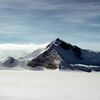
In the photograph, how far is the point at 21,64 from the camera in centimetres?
19500

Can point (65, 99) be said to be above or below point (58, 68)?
above

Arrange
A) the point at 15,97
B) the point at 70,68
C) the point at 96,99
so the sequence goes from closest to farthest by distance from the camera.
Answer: the point at 96,99, the point at 15,97, the point at 70,68

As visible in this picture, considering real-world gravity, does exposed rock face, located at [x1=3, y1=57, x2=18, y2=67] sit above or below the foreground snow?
below

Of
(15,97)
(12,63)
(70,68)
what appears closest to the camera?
(15,97)

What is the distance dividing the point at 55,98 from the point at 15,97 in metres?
4.07

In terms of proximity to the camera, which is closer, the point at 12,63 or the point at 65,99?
the point at 65,99

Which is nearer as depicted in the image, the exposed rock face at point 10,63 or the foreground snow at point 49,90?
the foreground snow at point 49,90

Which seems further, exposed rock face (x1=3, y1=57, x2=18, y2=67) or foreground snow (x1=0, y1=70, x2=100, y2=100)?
exposed rock face (x1=3, y1=57, x2=18, y2=67)

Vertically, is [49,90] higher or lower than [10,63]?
higher

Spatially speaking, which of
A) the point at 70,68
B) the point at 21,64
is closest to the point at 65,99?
the point at 70,68

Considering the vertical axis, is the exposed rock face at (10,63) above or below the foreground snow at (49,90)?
below

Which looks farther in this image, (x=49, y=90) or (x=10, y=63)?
(x=10, y=63)

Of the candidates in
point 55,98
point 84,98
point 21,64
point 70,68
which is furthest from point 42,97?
point 21,64

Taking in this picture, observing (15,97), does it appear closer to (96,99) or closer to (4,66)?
(96,99)
